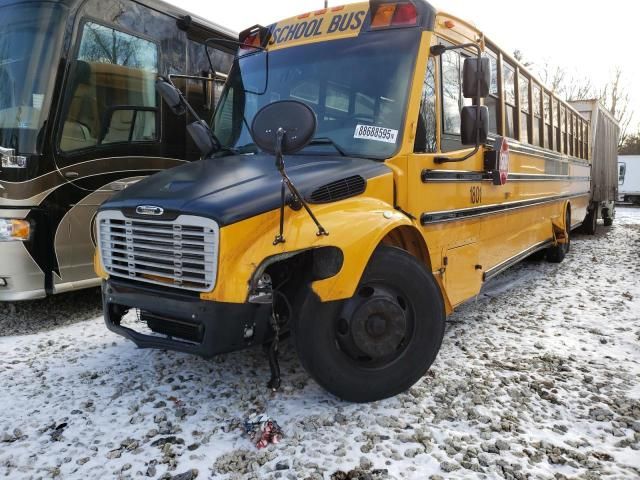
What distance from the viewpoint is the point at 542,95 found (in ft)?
22.9

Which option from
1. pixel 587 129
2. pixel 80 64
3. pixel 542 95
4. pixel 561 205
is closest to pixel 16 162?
pixel 80 64

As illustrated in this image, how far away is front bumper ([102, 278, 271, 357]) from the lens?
2604mm

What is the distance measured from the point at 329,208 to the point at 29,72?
3380 millimetres

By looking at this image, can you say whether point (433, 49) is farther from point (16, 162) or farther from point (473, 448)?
point (16, 162)

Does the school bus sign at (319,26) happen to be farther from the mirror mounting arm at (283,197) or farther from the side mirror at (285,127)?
the mirror mounting arm at (283,197)

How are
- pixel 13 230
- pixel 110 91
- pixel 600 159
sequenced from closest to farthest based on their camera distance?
1. pixel 13 230
2. pixel 110 91
3. pixel 600 159

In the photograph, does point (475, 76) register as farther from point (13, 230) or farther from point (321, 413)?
point (13, 230)

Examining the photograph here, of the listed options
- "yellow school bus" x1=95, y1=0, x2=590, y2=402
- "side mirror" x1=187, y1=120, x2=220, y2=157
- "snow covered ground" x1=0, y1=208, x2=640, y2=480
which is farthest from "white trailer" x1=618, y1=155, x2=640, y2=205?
"side mirror" x1=187, y1=120, x2=220, y2=157

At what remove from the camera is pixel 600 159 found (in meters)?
12.4

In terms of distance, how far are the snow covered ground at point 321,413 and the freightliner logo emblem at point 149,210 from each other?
3.82 ft

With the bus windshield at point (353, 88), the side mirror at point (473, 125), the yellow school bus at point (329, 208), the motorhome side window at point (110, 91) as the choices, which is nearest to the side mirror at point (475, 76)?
the yellow school bus at point (329, 208)

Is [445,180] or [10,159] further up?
[10,159]

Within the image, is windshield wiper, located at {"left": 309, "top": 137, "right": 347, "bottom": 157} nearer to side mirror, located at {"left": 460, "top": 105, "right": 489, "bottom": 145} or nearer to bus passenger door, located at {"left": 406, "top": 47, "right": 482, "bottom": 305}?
bus passenger door, located at {"left": 406, "top": 47, "right": 482, "bottom": 305}

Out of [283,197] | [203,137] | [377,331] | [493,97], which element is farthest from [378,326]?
[493,97]
